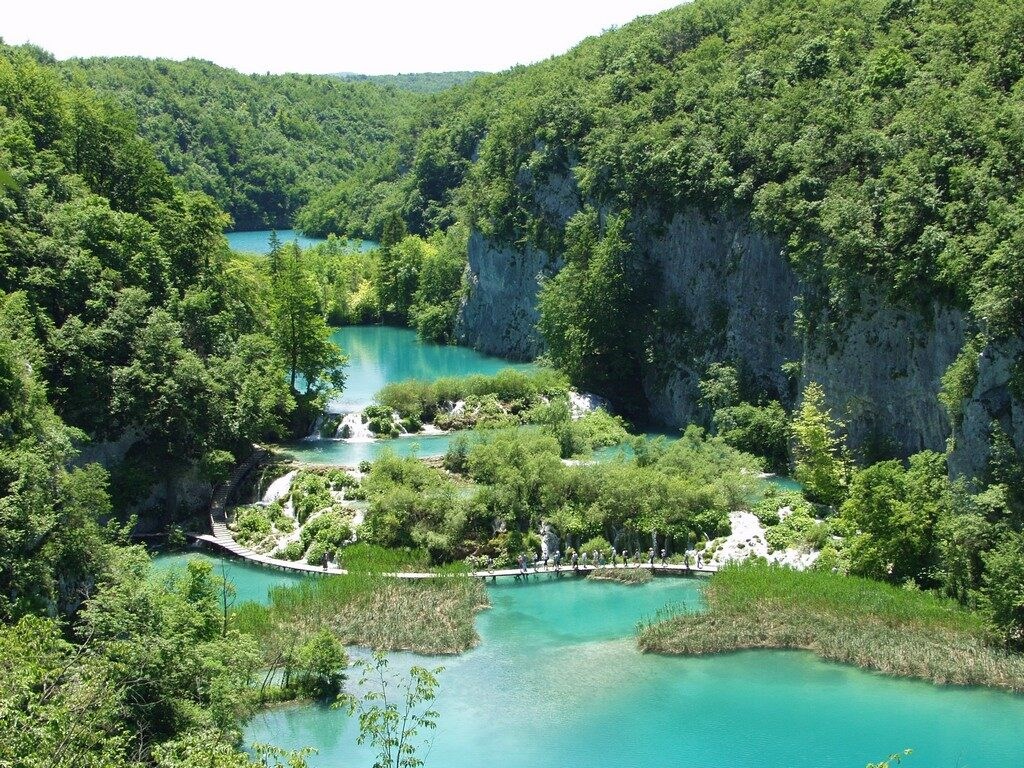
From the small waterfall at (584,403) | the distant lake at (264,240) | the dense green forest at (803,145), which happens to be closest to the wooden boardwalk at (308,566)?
the dense green forest at (803,145)

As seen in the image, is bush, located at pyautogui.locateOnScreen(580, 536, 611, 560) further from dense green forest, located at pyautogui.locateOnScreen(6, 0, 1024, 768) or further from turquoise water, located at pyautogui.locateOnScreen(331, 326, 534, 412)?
turquoise water, located at pyautogui.locateOnScreen(331, 326, 534, 412)

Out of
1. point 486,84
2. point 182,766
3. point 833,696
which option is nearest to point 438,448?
point 833,696

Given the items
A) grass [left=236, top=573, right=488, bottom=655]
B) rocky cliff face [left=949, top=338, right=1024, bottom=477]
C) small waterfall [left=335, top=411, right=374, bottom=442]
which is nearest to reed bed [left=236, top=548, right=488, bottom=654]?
grass [left=236, top=573, right=488, bottom=655]

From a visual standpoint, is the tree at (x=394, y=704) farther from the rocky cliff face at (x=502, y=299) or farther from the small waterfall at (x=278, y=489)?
the rocky cliff face at (x=502, y=299)

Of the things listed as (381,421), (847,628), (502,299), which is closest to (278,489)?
(381,421)

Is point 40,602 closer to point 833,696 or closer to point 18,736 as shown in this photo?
point 18,736

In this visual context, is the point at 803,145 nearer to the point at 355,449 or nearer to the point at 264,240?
the point at 355,449
